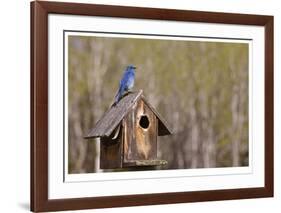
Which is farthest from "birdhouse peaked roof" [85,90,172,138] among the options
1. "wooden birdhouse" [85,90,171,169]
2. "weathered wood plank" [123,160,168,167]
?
"weathered wood plank" [123,160,168,167]

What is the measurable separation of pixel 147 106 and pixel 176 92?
118 mm

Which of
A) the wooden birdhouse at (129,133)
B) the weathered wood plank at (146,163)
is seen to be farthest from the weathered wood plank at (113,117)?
the weathered wood plank at (146,163)

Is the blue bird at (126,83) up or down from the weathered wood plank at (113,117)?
up

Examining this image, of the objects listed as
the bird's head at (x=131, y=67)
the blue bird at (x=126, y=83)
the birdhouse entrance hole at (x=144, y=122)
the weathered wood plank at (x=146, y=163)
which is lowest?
the weathered wood plank at (x=146, y=163)

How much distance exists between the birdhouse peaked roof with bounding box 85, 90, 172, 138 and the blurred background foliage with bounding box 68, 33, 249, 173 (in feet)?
0.06

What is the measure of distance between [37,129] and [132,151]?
0.32 m

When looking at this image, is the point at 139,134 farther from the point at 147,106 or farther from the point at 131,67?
the point at 131,67

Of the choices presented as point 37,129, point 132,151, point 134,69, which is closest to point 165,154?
point 132,151

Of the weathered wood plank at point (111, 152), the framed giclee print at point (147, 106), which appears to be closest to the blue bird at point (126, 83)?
the framed giclee print at point (147, 106)

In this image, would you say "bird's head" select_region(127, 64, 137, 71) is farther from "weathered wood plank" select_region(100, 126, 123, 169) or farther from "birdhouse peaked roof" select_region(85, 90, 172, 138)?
"weathered wood plank" select_region(100, 126, 123, 169)

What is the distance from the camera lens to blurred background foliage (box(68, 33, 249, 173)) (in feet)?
7.93

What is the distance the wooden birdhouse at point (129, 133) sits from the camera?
246 cm

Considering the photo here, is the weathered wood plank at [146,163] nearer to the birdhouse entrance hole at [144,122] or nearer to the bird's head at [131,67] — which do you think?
the birdhouse entrance hole at [144,122]

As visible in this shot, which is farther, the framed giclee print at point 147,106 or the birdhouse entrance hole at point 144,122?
the birdhouse entrance hole at point 144,122
